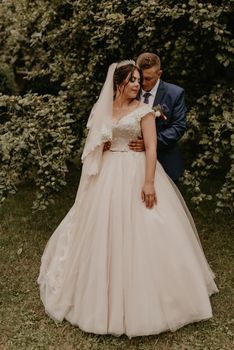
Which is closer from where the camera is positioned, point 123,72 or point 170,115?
point 123,72

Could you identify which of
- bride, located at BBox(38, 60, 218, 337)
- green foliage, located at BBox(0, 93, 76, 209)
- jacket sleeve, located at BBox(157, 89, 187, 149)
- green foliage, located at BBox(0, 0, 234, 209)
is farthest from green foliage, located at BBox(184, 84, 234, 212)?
green foliage, located at BBox(0, 93, 76, 209)

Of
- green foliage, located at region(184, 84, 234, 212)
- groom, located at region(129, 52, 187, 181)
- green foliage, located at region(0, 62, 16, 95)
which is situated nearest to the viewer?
groom, located at region(129, 52, 187, 181)

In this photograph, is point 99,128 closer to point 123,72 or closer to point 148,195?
point 123,72

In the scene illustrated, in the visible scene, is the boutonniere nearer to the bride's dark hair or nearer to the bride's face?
Answer: the bride's face

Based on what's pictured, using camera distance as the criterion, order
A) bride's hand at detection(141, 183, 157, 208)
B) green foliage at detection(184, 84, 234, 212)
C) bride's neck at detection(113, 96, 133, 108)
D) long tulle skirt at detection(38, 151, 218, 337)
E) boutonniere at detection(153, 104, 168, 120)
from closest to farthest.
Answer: long tulle skirt at detection(38, 151, 218, 337)
bride's hand at detection(141, 183, 157, 208)
bride's neck at detection(113, 96, 133, 108)
boutonniere at detection(153, 104, 168, 120)
green foliage at detection(184, 84, 234, 212)

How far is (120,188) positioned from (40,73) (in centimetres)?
328

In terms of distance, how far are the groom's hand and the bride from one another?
4 centimetres

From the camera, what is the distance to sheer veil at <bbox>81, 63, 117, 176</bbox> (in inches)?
164

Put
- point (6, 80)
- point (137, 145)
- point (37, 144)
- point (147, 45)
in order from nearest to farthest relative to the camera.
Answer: point (137, 145) < point (37, 144) < point (147, 45) < point (6, 80)

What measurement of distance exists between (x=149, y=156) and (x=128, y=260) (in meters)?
0.84

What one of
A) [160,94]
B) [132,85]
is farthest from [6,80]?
[132,85]

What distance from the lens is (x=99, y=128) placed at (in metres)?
4.20

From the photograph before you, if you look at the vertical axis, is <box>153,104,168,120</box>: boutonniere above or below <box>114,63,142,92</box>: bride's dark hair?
below

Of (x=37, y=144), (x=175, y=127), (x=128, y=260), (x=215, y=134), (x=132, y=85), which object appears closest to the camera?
(x=128, y=260)
